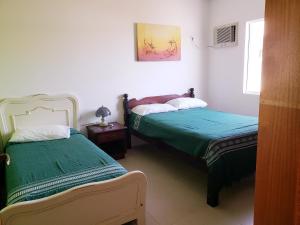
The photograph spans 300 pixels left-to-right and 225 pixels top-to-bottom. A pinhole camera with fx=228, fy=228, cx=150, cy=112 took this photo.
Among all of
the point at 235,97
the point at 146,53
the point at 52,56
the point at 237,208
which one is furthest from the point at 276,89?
the point at 235,97

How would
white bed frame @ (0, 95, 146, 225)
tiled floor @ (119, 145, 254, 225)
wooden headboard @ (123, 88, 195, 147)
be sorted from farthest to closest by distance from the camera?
1. wooden headboard @ (123, 88, 195, 147)
2. tiled floor @ (119, 145, 254, 225)
3. white bed frame @ (0, 95, 146, 225)

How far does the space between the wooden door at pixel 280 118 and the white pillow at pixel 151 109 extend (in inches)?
118

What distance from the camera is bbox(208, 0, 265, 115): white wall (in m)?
3.77

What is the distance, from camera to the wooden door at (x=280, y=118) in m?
0.45

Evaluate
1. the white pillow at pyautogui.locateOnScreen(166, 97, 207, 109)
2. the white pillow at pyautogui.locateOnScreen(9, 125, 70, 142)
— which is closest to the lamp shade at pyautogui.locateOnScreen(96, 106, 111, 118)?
the white pillow at pyautogui.locateOnScreen(9, 125, 70, 142)

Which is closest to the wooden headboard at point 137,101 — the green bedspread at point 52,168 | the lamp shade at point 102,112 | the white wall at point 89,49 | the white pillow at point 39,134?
the white wall at point 89,49

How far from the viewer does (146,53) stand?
3.81m

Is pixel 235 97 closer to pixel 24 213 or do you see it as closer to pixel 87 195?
pixel 87 195

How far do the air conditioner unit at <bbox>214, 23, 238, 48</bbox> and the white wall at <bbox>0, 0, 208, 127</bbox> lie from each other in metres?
0.36

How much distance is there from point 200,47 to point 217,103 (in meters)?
1.15

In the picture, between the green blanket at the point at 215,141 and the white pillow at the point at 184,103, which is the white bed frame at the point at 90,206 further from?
the white pillow at the point at 184,103

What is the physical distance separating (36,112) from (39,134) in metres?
0.48

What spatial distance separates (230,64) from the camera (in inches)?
163

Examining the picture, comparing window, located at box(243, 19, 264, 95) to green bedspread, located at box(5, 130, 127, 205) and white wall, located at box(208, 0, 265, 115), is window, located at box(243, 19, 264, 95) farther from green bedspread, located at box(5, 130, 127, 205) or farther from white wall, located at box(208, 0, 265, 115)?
green bedspread, located at box(5, 130, 127, 205)
